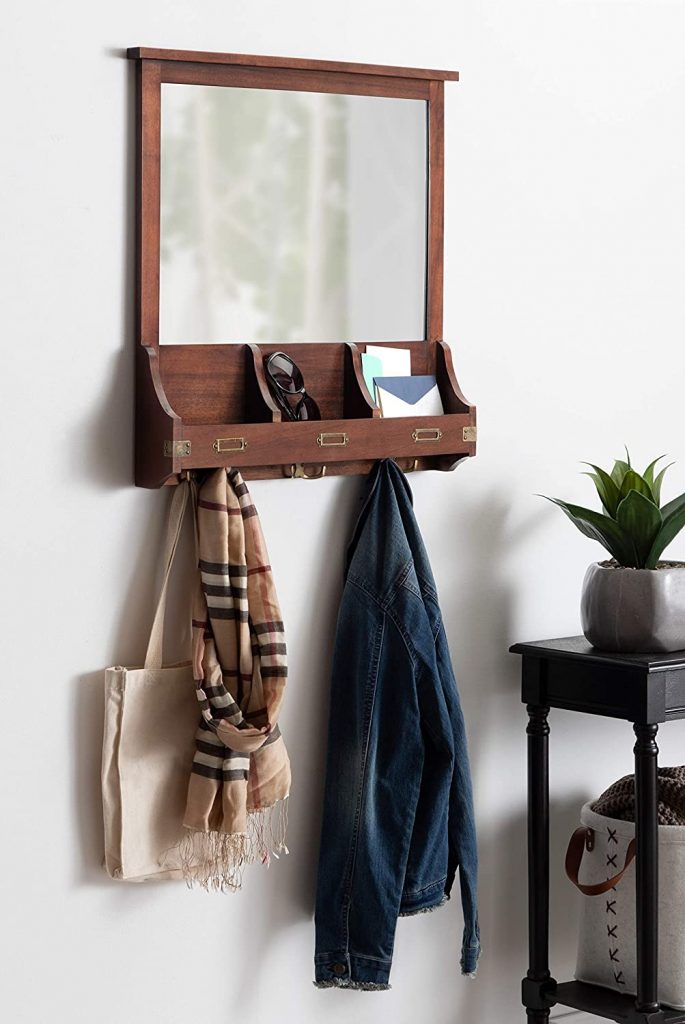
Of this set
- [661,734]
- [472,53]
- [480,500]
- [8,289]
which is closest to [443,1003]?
[661,734]

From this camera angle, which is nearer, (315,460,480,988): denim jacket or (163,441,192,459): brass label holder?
(163,441,192,459): brass label holder

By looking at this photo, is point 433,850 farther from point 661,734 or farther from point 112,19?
point 112,19

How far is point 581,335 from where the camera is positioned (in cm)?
237

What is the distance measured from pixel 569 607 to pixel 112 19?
1.12 meters

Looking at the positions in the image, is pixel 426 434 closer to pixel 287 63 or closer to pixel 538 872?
pixel 287 63

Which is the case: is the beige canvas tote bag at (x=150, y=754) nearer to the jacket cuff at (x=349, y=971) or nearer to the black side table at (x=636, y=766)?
the jacket cuff at (x=349, y=971)

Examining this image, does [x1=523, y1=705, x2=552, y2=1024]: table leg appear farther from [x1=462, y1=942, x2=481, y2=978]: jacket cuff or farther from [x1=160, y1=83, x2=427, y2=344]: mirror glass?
[x1=160, y1=83, x2=427, y2=344]: mirror glass

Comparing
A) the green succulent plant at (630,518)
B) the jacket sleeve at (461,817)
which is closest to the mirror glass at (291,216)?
the green succulent plant at (630,518)

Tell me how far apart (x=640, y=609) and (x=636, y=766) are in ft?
0.71

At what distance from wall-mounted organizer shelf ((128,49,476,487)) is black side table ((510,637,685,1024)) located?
35cm

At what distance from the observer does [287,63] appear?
196 centimetres

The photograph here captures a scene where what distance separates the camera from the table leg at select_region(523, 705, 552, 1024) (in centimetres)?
226

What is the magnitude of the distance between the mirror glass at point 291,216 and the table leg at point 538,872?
66 cm

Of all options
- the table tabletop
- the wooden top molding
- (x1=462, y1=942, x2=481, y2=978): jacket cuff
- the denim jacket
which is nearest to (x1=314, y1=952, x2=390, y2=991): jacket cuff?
the denim jacket
